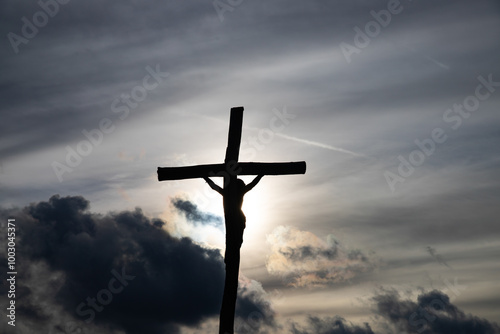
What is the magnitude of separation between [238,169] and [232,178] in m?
0.26

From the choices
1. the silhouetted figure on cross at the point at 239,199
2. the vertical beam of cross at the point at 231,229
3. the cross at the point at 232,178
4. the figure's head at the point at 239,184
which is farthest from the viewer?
the figure's head at the point at 239,184

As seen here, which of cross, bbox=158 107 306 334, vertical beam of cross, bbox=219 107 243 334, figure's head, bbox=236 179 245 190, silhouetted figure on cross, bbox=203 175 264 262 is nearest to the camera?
vertical beam of cross, bbox=219 107 243 334

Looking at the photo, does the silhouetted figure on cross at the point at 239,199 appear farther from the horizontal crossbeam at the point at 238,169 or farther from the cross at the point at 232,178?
the horizontal crossbeam at the point at 238,169

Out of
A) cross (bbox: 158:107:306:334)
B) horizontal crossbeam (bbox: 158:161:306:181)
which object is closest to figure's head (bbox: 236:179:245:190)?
cross (bbox: 158:107:306:334)

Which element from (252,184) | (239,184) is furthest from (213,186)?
(252,184)

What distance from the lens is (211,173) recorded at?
13.2 meters

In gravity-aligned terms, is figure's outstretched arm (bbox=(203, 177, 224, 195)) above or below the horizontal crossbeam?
below

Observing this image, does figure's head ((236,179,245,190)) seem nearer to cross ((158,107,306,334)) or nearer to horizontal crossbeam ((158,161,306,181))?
cross ((158,107,306,334))

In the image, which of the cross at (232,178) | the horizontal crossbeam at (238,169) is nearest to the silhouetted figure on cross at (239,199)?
the cross at (232,178)

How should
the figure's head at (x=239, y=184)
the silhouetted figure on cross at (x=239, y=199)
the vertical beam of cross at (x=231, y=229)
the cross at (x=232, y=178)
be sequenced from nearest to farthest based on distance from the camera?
the vertical beam of cross at (x=231, y=229)
the cross at (x=232, y=178)
the silhouetted figure on cross at (x=239, y=199)
the figure's head at (x=239, y=184)

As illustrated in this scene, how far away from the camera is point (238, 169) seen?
13086mm

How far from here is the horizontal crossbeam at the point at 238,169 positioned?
1311 cm

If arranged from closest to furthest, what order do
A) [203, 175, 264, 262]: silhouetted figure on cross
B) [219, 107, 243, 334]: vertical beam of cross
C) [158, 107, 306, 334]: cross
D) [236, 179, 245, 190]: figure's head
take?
[219, 107, 243, 334]: vertical beam of cross, [158, 107, 306, 334]: cross, [203, 175, 264, 262]: silhouetted figure on cross, [236, 179, 245, 190]: figure's head

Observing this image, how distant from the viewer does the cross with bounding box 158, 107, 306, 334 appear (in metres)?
12.1
